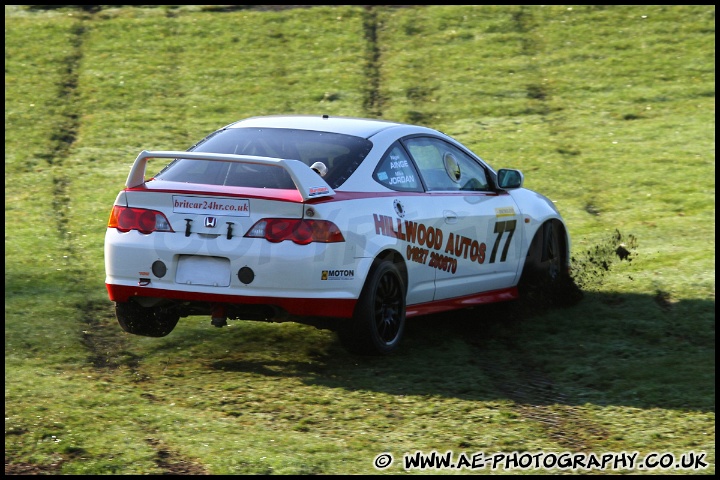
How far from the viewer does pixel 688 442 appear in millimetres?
5742

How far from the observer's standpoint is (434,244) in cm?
816

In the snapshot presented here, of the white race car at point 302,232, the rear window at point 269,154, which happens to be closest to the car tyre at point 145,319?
the white race car at point 302,232

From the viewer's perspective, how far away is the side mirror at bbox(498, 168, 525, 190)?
910 centimetres

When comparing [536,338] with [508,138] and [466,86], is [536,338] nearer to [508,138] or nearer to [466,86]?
[508,138]

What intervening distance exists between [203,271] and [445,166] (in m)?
2.33

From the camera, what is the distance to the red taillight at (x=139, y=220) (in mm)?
7242

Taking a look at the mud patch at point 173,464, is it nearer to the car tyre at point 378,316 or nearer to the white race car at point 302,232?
the white race car at point 302,232

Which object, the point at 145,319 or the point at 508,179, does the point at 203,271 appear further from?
the point at 508,179

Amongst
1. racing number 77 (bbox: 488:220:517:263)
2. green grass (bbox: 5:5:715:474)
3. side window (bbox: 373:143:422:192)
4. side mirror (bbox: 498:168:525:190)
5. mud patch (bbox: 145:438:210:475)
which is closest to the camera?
mud patch (bbox: 145:438:210:475)

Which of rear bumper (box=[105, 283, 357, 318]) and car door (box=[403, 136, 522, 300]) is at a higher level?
car door (box=[403, 136, 522, 300])

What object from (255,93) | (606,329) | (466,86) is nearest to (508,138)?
(466,86)

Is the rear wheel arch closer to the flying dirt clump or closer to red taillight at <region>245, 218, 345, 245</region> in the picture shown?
red taillight at <region>245, 218, 345, 245</region>
